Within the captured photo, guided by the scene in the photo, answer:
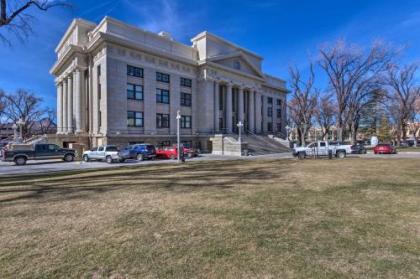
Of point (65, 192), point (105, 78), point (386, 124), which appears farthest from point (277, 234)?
point (386, 124)

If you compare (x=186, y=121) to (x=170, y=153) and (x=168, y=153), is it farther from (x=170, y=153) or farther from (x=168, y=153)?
(x=170, y=153)

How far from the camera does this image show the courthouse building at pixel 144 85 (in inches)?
1283

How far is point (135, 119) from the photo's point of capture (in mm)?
34781

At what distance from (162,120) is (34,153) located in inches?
Answer: 689

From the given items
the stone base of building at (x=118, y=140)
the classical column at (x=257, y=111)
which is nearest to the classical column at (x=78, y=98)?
the stone base of building at (x=118, y=140)

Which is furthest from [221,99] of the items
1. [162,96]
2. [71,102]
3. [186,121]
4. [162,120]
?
[71,102]

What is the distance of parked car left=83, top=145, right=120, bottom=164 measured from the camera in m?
24.2

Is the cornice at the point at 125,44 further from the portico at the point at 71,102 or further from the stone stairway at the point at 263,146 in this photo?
the stone stairway at the point at 263,146

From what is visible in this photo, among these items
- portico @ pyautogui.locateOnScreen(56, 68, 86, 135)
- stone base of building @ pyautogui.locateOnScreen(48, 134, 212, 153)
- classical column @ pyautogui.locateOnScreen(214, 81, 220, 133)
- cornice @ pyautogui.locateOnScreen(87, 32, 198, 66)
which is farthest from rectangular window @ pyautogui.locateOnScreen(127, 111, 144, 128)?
classical column @ pyautogui.locateOnScreen(214, 81, 220, 133)

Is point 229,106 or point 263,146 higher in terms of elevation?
point 229,106

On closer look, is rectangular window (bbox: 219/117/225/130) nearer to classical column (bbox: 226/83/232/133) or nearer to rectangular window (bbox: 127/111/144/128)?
classical column (bbox: 226/83/232/133)

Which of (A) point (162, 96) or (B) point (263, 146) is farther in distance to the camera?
(B) point (263, 146)

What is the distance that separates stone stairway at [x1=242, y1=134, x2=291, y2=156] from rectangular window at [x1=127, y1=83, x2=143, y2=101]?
1745 cm

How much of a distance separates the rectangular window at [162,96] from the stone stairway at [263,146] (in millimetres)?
13942
